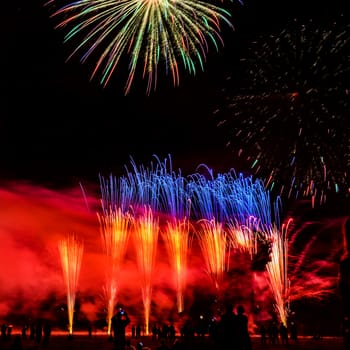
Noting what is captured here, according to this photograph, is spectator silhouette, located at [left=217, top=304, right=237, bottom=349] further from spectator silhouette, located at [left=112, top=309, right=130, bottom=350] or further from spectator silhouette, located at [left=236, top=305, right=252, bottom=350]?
spectator silhouette, located at [left=112, top=309, right=130, bottom=350]

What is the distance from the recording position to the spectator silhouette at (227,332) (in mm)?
8586

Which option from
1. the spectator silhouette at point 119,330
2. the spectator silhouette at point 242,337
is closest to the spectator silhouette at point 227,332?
the spectator silhouette at point 242,337

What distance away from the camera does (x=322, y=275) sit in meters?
52.1

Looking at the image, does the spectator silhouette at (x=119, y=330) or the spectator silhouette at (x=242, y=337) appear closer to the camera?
the spectator silhouette at (x=242, y=337)

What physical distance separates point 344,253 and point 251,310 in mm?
45011

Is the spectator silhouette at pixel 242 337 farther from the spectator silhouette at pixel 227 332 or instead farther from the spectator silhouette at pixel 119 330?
the spectator silhouette at pixel 119 330

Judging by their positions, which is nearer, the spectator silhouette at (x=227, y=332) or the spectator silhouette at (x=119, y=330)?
the spectator silhouette at (x=227, y=332)

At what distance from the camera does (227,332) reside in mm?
8641

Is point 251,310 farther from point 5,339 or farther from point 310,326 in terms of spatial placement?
point 5,339

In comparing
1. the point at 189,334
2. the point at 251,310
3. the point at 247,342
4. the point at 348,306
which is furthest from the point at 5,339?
the point at 251,310

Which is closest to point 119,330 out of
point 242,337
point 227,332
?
point 227,332

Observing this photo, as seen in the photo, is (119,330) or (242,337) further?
(119,330)

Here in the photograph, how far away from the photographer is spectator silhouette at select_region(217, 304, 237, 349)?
8.59 m

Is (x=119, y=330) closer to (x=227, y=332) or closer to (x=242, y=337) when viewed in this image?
(x=227, y=332)
